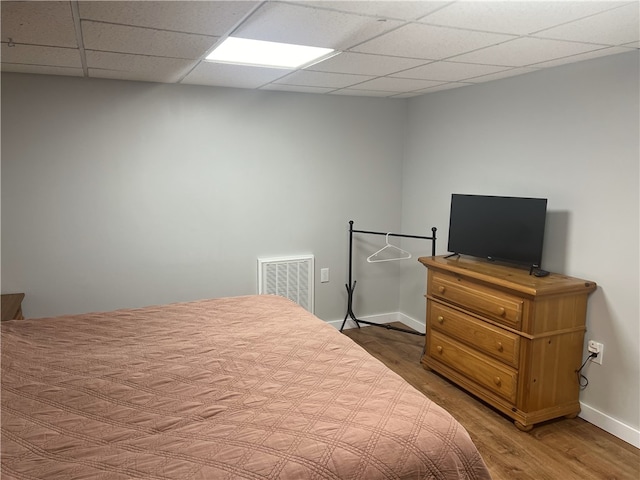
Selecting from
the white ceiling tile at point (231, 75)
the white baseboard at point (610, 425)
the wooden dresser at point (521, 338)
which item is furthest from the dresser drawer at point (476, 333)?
the white ceiling tile at point (231, 75)

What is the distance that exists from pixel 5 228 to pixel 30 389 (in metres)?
1.93

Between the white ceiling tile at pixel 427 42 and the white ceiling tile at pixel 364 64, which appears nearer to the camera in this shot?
the white ceiling tile at pixel 427 42

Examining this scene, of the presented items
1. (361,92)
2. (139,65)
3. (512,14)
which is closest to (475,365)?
(512,14)

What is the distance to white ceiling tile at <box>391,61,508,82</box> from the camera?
300 cm

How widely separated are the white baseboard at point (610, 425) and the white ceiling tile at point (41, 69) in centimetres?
391

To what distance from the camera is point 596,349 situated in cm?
300

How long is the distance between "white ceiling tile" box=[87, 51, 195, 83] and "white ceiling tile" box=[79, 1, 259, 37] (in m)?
0.72

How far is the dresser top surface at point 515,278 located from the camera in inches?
113

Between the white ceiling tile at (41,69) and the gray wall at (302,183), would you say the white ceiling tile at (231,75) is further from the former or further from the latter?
the white ceiling tile at (41,69)

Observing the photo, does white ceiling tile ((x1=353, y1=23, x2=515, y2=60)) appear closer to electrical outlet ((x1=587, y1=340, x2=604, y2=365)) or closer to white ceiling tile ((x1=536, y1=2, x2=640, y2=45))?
white ceiling tile ((x1=536, y1=2, x2=640, y2=45))

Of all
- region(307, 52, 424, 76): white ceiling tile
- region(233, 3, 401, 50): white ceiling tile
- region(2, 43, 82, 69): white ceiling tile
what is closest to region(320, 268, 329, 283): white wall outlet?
region(307, 52, 424, 76): white ceiling tile

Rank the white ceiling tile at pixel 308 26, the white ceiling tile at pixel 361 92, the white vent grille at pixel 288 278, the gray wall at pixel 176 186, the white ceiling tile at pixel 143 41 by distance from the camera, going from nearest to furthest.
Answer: the white ceiling tile at pixel 308 26 < the white ceiling tile at pixel 143 41 < the gray wall at pixel 176 186 < the white ceiling tile at pixel 361 92 < the white vent grille at pixel 288 278

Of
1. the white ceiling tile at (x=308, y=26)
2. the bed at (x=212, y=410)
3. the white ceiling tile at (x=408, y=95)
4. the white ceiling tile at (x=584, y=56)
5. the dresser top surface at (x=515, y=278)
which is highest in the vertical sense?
the white ceiling tile at (x=408, y=95)

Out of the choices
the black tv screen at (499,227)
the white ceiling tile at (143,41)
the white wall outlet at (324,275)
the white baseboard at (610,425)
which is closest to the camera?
the white ceiling tile at (143,41)
